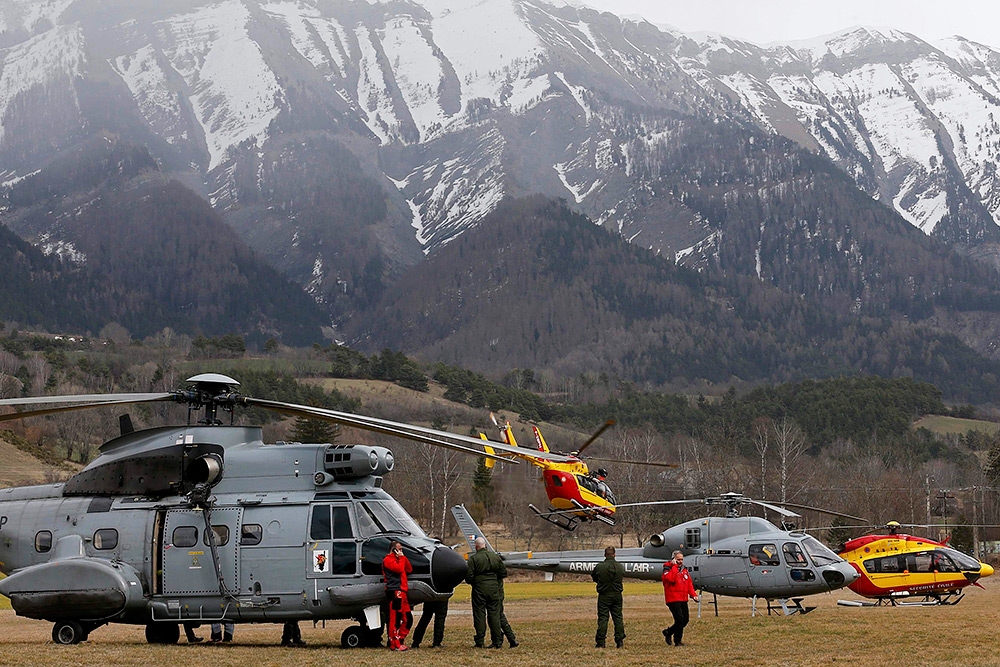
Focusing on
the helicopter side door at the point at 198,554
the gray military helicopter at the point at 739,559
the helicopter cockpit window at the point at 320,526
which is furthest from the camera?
the gray military helicopter at the point at 739,559

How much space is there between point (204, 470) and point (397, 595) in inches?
169

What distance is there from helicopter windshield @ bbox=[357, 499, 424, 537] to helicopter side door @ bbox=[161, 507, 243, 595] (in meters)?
2.27

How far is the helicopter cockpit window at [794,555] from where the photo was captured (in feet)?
98.3

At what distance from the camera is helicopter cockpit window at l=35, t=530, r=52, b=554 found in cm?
2234

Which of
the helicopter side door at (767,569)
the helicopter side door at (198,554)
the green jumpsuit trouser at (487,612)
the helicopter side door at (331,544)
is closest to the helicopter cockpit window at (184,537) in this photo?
the helicopter side door at (198,554)

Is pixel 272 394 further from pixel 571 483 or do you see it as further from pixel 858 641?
pixel 858 641

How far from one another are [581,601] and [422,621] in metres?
20.1


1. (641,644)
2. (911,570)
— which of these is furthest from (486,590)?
(911,570)

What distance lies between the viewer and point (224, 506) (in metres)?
21.7

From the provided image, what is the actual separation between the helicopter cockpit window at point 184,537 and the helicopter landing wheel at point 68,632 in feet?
7.45

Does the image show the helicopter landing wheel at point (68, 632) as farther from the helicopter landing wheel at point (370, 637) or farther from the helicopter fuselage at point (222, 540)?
the helicopter landing wheel at point (370, 637)

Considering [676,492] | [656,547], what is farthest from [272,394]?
[656,547]

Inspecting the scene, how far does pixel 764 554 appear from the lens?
30188mm

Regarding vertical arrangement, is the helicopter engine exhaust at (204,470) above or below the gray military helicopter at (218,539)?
above
